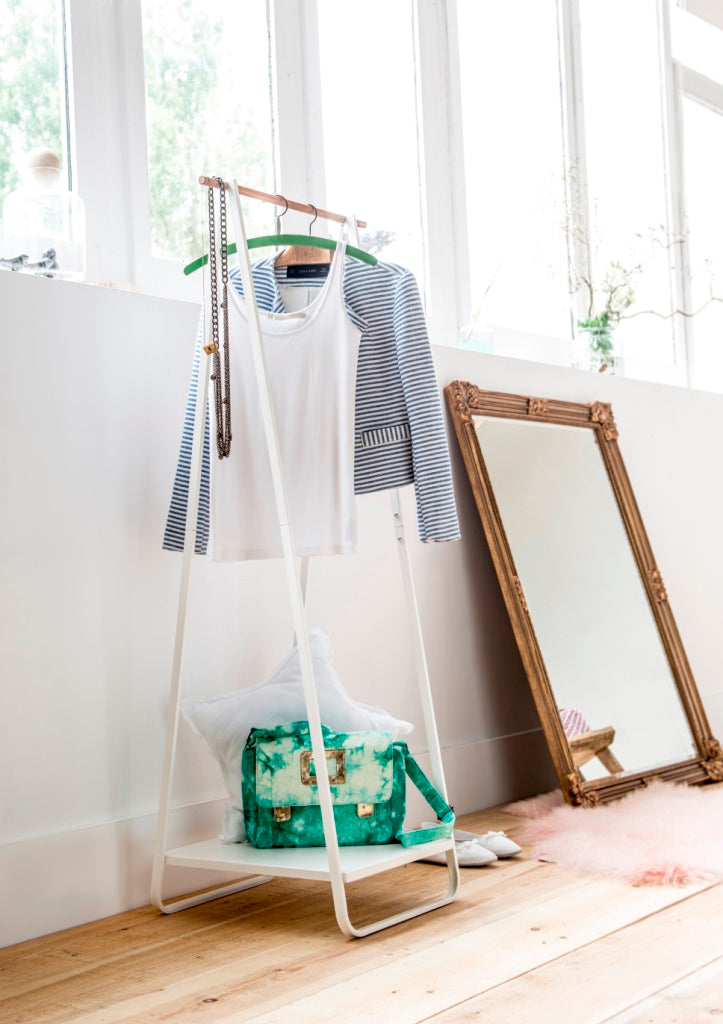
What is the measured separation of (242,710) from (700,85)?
12.6ft

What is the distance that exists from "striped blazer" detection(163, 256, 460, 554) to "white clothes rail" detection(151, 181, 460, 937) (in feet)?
0.33

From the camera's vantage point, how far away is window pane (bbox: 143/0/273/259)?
2.64m

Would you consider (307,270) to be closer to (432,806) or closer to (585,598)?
(432,806)

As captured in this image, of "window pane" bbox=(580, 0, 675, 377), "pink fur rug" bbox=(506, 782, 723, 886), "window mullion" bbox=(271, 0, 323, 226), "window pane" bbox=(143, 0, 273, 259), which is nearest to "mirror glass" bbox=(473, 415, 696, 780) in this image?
"pink fur rug" bbox=(506, 782, 723, 886)

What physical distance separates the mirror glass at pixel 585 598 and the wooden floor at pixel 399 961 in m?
0.82

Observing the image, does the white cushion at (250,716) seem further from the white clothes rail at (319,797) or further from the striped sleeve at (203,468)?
the striped sleeve at (203,468)

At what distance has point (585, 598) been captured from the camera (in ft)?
10.2

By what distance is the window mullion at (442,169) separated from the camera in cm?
338

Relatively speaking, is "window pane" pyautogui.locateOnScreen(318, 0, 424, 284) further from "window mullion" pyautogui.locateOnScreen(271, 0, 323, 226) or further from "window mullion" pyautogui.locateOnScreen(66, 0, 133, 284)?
"window mullion" pyautogui.locateOnScreen(66, 0, 133, 284)

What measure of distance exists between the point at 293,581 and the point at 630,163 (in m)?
3.12

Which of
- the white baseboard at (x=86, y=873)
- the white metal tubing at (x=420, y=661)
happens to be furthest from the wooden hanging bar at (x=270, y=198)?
the white baseboard at (x=86, y=873)

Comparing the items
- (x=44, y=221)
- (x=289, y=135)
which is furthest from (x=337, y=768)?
(x=289, y=135)

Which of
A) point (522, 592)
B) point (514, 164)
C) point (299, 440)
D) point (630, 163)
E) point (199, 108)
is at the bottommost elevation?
point (522, 592)

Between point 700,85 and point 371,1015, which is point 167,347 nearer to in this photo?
point 371,1015
